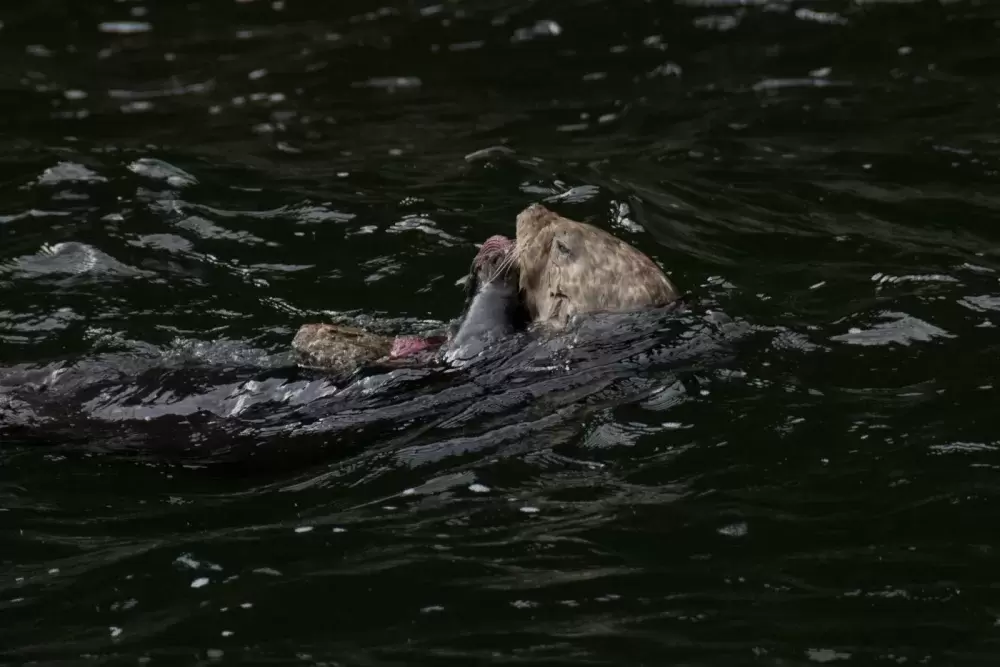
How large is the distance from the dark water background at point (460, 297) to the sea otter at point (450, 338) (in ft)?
2.03

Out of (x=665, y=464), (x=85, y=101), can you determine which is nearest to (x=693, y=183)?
(x=665, y=464)

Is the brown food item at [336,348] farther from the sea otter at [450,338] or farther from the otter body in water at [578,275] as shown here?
the otter body in water at [578,275]

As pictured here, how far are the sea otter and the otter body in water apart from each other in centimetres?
13

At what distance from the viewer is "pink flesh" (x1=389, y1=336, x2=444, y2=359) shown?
5555 mm

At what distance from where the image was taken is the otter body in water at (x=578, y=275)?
18.7 feet

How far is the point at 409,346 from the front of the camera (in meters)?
5.60

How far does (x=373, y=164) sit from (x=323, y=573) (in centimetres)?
492

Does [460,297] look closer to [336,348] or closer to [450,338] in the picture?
[450,338]

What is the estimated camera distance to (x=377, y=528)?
443 cm

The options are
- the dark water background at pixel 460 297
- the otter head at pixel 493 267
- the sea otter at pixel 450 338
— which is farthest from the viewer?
the otter head at pixel 493 267

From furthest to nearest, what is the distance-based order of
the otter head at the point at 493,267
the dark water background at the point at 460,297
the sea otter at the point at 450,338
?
the otter head at the point at 493,267
the sea otter at the point at 450,338
the dark water background at the point at 460,297

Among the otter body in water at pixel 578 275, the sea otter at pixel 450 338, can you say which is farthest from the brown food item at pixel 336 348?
the otter body in water at pixel 578 275

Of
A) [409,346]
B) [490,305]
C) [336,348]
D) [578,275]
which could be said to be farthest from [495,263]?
[336,348]

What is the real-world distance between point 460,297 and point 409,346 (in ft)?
3.61
